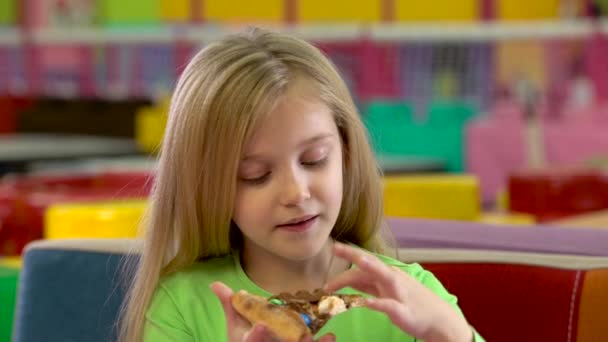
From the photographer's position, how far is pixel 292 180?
64.7 inches

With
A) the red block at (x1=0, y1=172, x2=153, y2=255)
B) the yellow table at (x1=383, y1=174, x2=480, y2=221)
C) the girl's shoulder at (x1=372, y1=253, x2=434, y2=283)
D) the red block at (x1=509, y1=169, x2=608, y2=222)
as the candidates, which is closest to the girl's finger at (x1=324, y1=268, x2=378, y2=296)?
the girl's shoulder at (x1=372, y1=253, x2=434, y2=283)

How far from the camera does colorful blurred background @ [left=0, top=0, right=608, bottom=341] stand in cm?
340

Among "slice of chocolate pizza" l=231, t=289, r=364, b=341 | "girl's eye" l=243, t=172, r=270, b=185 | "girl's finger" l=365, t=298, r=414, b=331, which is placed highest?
"girl's eye" l=243, t=172, r=270, b=185

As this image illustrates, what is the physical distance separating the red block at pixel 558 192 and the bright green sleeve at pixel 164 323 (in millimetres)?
2370

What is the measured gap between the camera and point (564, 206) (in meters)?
4.09

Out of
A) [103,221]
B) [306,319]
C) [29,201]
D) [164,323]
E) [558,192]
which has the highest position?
[306,319]

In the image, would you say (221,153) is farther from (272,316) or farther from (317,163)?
(272,316)

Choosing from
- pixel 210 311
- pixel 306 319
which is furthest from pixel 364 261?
pixel 210 311

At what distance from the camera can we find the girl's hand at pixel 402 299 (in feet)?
4.85

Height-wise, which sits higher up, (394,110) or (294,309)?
(294,309)

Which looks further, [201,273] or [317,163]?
[201,273]

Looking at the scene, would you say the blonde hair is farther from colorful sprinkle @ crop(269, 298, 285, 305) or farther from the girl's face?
colorful sprinkle @ crop(269, 298, 285, 305)

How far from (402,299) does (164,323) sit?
408 mm

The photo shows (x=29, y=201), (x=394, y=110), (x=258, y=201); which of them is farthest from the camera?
(x=394, y=110)
